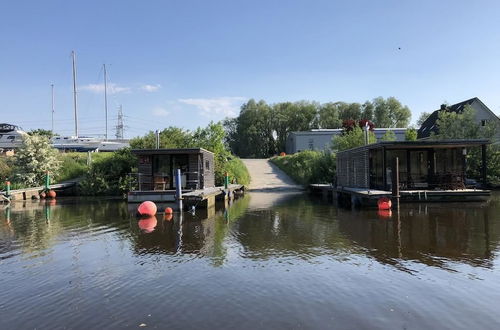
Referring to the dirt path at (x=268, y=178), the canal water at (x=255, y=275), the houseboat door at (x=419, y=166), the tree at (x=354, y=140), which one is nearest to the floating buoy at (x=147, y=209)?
→ the canal water at (x=255, y=275)

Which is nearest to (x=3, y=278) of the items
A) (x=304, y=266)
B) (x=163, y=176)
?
(x=304, y=266)

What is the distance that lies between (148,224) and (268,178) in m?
26.2

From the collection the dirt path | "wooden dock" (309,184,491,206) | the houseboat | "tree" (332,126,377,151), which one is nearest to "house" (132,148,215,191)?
the houseboat

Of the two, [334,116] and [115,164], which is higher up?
[334,116]

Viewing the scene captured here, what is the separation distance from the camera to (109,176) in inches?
1277

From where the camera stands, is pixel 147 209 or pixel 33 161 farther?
pixel 33 161

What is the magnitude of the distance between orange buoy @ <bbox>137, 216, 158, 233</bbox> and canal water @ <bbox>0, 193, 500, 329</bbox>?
0.08 metres

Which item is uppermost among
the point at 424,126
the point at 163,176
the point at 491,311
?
the point at 424,126

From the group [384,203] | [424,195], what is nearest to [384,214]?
[384,203]

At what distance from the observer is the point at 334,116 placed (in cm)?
6488

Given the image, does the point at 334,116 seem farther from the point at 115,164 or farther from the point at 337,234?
the point at 337,234

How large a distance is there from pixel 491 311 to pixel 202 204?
16.1m

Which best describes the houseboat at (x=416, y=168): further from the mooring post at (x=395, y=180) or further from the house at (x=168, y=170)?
the house at (x=168, y=170)

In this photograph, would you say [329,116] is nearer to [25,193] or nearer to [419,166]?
[419,166]
